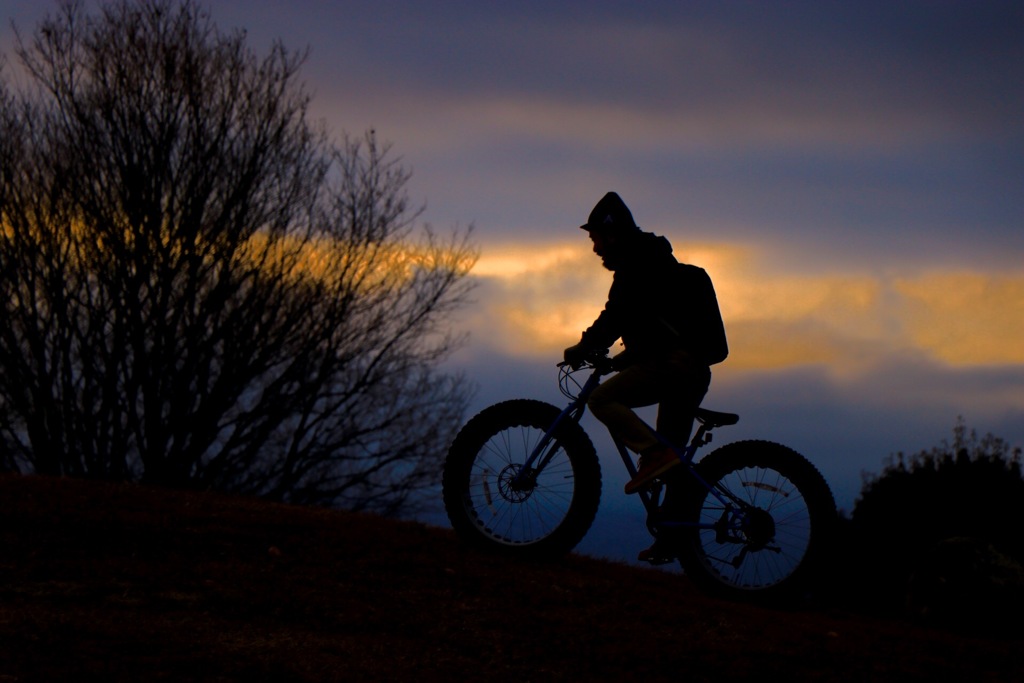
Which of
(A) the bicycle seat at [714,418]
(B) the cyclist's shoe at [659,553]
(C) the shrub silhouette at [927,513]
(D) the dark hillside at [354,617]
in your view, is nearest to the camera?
(D) the dark hillside at [354,617]

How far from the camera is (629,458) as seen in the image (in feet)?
23.5

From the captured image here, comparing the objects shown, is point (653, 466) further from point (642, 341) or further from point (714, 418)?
point (642, 341)

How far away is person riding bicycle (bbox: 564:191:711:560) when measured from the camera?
22.5 ft

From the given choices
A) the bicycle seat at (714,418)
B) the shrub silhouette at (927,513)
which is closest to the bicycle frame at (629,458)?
the bicycle seat at (714,418)

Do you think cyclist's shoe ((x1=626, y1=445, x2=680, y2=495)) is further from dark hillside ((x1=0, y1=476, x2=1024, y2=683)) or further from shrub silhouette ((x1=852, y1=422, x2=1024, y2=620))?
shrub silhouette ((x1=852, y1=422, x2=1024, y2=620))

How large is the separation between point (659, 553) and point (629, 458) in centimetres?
64

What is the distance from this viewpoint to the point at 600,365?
7.17 meters

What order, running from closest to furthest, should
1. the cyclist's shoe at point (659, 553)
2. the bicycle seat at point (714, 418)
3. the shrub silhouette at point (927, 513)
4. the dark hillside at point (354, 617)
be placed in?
the dark hillside at point (354, 617), the bicycle seat at point (714, 418), the cyclist's shoe at point (659, 553), the shrub silhouette at point (927, 513)

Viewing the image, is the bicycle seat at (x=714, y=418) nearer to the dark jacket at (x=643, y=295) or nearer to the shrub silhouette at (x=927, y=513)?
the dark jacket at (x=643, y=295)

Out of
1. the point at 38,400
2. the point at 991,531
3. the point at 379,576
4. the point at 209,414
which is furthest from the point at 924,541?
the point at 38,400

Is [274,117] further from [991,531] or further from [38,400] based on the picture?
[991,531]

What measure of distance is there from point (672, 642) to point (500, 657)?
1102 mm

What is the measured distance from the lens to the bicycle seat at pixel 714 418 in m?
6.84

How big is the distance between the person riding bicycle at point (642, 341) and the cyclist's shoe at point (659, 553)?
0.6 inches
